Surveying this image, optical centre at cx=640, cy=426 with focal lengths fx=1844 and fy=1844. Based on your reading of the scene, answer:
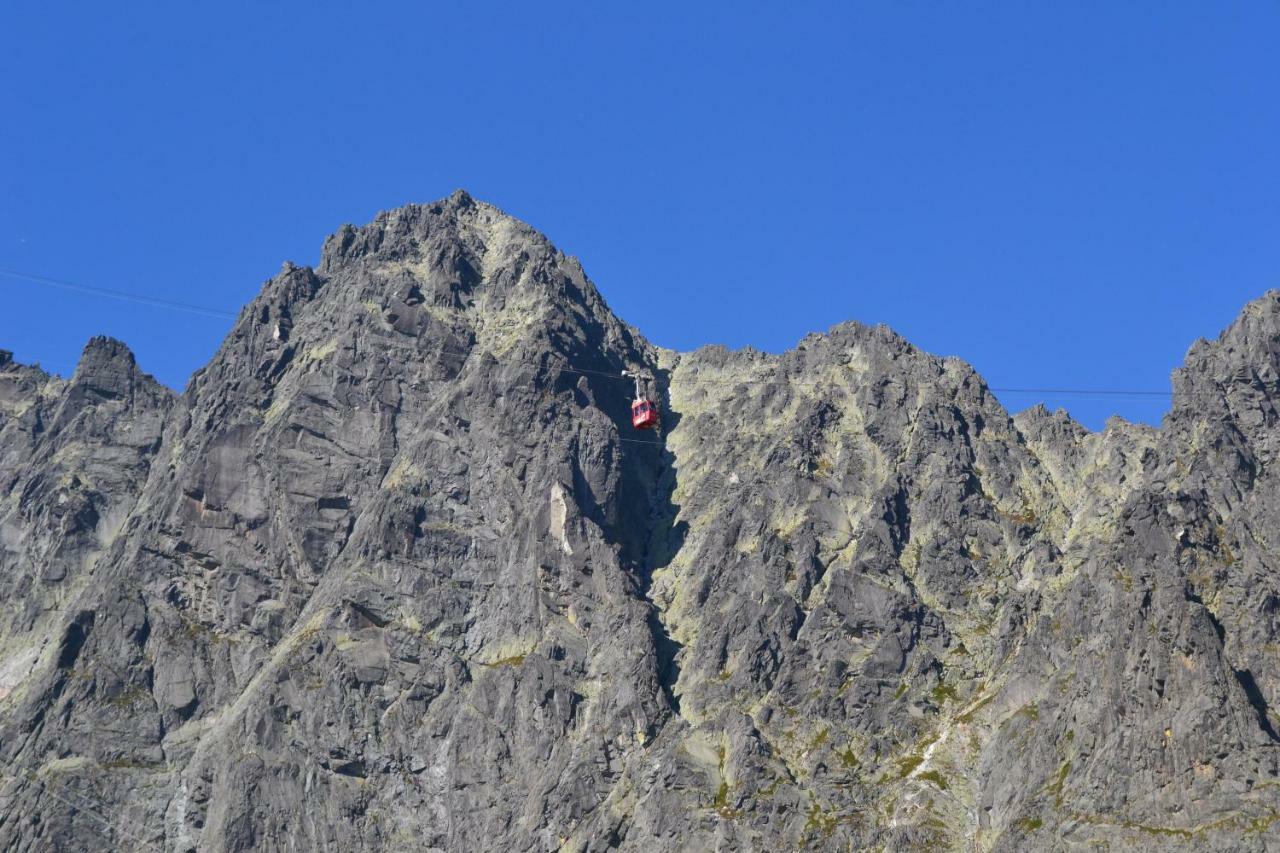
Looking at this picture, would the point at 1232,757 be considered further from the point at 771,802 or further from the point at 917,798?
the point at 771,802

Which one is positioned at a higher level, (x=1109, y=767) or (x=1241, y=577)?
(x=1241, y=577)

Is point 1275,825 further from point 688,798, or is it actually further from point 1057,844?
point 688,798

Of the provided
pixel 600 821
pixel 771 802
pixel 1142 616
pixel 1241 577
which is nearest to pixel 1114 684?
pixel 1142 616

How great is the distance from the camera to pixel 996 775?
626 ft

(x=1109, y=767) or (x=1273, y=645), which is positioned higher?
(x=1273, y=645)

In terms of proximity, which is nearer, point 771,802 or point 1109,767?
point 1109,767

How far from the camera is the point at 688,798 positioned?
196125 mm

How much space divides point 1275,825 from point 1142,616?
1136 inches

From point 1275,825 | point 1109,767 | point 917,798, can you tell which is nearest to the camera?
point 1275,825

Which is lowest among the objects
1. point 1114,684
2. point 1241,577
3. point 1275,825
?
point 1275,825

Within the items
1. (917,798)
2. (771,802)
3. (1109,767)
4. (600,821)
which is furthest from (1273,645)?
(600,821)

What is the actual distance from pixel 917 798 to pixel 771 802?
15205 millimetres

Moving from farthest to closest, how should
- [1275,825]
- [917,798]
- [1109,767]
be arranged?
[917,798]
[1109,767]
[1275,825]

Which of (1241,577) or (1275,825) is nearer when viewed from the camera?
(1275,825)
